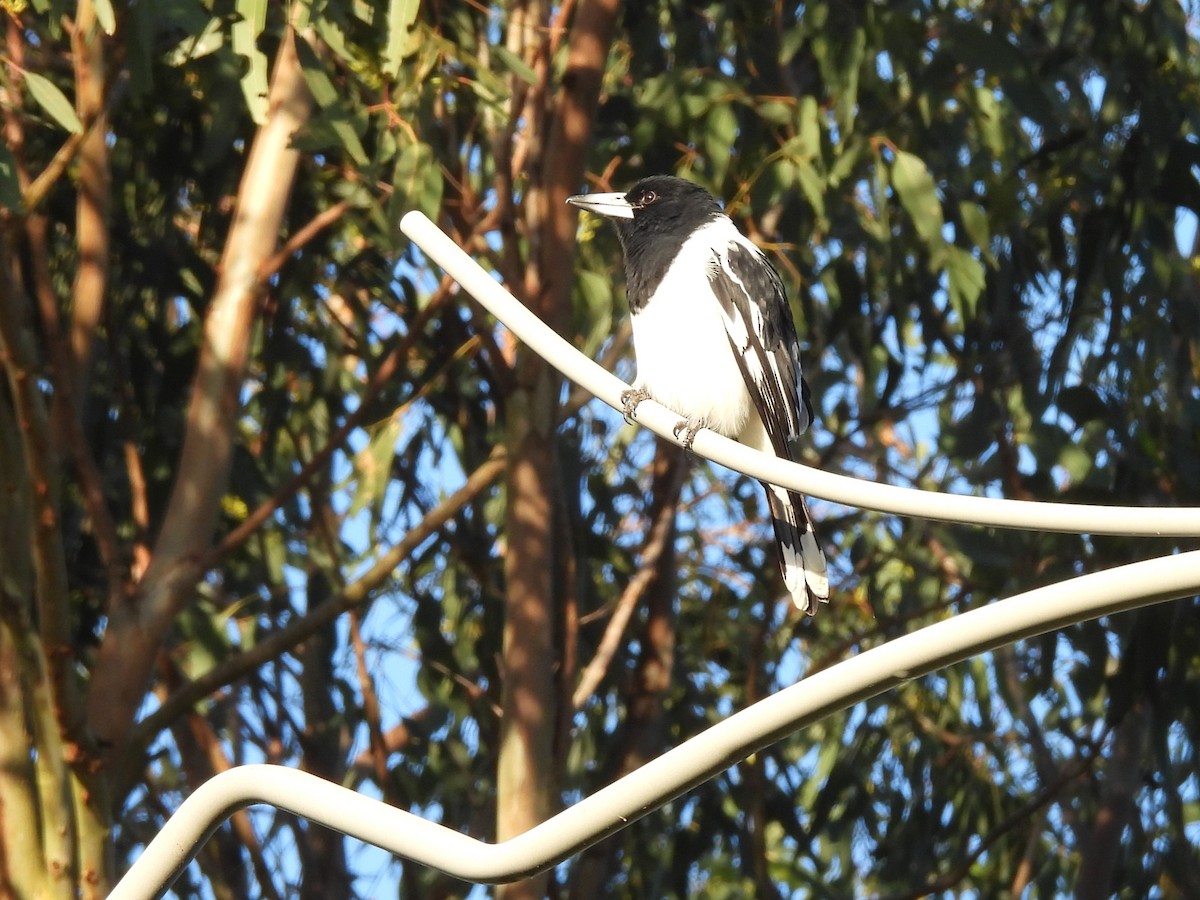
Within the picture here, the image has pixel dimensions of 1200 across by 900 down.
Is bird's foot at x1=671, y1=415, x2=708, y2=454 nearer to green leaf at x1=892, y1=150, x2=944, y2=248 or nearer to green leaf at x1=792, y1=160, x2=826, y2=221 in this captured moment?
green leaf at x1=792, y1=160, x2=826, y2=221

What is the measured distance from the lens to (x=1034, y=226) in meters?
4.77

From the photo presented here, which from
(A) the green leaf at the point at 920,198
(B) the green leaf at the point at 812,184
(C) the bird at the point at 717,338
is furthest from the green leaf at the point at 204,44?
(A) the green leaf at the point at 920,198

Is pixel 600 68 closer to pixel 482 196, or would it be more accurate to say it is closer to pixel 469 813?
pixel 482 196

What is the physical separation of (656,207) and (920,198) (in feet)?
2.07

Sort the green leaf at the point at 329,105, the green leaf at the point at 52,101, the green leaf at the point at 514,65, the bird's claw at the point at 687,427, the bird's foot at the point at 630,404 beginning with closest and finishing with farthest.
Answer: the bird's foot at the point at 630,404 → the bird's claw at the point at 687,427 → the green leaf at the point at 52,101 → the green leaf at the point at 329,105 → the green leaf at the point at 514,65

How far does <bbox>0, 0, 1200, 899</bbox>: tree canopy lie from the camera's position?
3.53 m

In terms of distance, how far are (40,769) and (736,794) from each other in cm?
228

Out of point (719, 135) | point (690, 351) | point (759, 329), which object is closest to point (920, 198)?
point (719, 135)

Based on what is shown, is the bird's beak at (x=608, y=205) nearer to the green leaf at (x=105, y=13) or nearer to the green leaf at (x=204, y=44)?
the green leaf at (x=204, y=44)

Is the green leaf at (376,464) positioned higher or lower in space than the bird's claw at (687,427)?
higher

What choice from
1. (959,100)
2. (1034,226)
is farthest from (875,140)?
(1034,226)

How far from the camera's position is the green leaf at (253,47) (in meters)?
2.82

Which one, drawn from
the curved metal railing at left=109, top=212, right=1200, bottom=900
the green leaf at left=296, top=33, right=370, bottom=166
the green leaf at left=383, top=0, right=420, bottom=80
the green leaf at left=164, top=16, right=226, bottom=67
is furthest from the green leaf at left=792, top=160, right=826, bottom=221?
the curved metal railing at left=109, top=212, right=1200, bottom=900

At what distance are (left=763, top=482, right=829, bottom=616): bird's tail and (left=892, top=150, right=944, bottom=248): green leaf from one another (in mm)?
909
